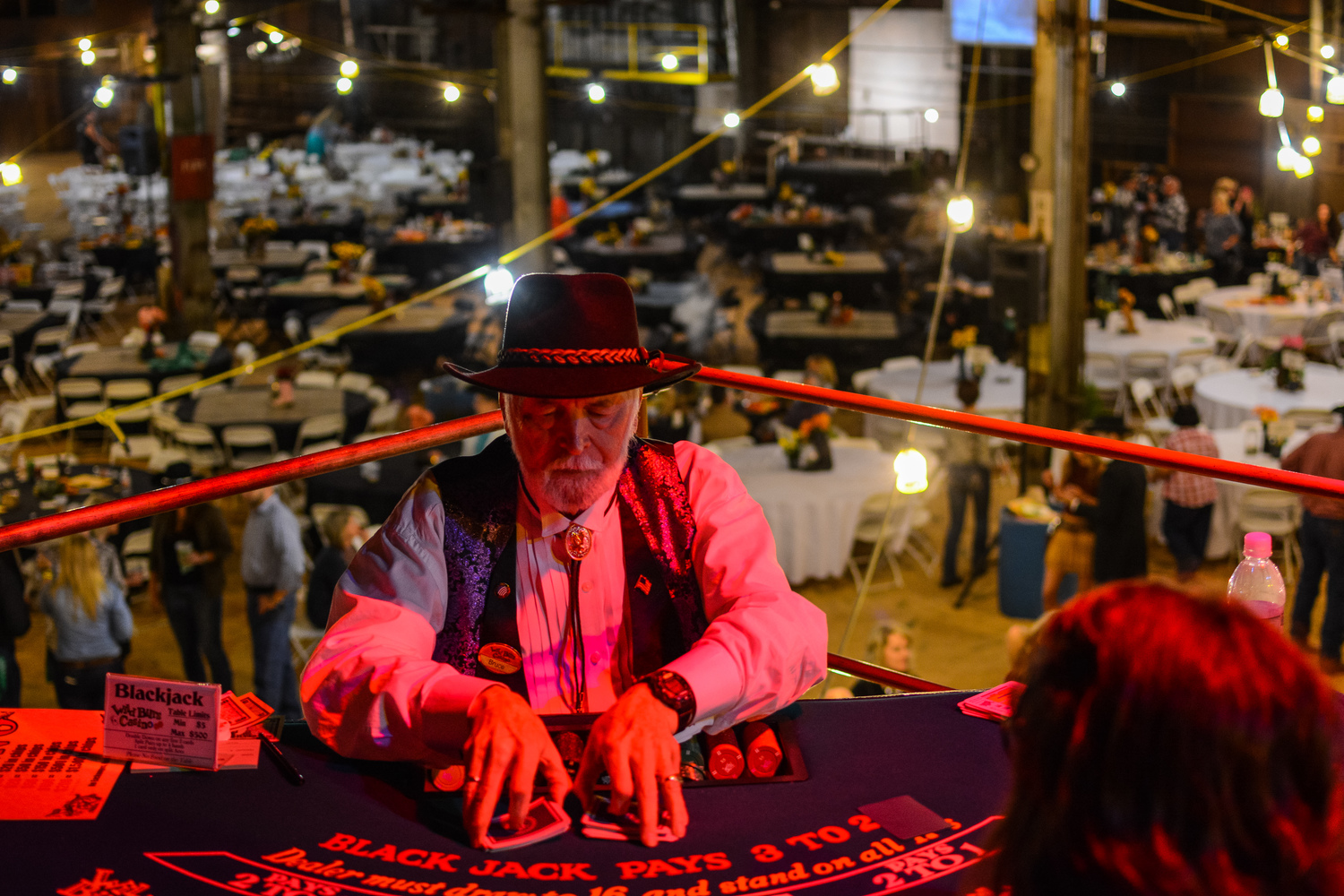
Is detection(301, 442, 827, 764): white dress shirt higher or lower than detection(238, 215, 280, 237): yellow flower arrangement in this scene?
lower

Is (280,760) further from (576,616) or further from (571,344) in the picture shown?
(571,344)

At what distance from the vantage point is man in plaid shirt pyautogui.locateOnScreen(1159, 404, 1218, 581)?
6750 millimetres

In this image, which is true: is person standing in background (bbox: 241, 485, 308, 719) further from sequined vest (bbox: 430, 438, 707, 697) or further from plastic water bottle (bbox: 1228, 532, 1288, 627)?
plastic water bottle (bbox: 1228, 532, 1288, 627)

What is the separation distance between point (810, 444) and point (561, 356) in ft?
19.3

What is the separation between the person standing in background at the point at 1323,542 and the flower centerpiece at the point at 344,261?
902 cm

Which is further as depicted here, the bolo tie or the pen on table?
the bolo tie

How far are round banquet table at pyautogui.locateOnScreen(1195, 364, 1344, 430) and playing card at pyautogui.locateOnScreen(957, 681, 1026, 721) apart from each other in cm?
716

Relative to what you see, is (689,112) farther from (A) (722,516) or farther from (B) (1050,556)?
(A) (722,516)

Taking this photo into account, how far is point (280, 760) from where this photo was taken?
1499mm

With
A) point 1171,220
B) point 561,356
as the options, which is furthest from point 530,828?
point 1171,220

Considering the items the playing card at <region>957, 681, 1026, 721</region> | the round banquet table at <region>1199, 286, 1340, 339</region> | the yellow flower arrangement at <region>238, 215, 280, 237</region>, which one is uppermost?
the yellow flower arrangement at <region>238, 215, 280, 237</region>

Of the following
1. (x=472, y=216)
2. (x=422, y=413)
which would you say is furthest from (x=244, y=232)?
(x=422, y=413)

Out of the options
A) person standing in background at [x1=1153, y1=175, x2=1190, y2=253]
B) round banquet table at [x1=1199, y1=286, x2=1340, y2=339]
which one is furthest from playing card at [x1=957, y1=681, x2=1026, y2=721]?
person standing in background at [x1=1153, y1=175, x2=1190, y2=253]

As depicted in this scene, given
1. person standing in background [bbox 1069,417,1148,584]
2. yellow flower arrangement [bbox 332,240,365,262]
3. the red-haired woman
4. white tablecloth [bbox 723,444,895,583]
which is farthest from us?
yellow flower arrangement [bbox 332,240,365,262]
